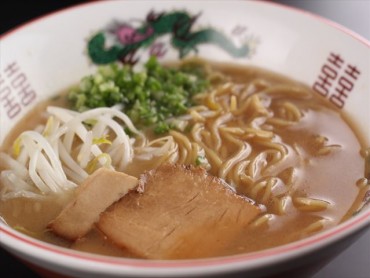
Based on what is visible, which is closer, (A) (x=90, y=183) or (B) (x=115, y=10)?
(A) (x=90, y=183)

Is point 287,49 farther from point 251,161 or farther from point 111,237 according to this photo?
point 111,237

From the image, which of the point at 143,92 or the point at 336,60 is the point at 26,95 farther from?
the point at 336,60

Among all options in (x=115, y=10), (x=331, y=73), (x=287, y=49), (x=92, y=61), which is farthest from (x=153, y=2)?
(x=331, y=73)

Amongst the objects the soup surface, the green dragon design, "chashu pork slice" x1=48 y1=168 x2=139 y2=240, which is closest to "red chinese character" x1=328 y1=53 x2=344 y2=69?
the soup surface

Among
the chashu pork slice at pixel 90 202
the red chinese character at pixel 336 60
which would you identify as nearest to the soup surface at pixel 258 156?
the chashu pork slice at pixel 90 202

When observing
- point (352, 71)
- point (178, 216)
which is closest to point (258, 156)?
point (178, 216)
